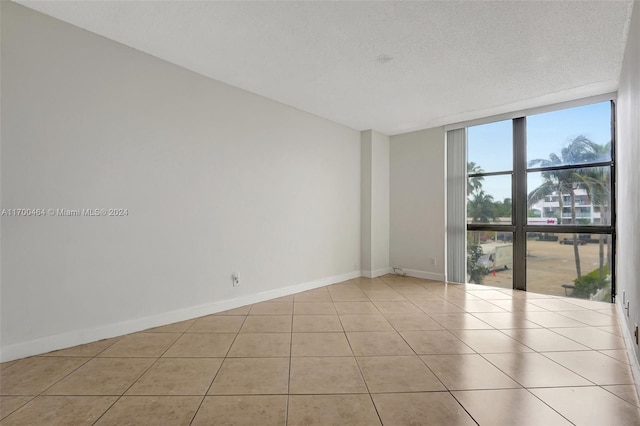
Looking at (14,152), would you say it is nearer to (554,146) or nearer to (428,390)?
(428,390)

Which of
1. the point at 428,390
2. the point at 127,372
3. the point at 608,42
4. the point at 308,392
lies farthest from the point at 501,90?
the point at 127,372

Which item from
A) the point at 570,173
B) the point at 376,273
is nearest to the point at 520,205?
the point at 570,173

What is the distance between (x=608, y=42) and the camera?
2973 mm

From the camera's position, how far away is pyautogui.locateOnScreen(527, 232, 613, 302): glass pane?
4.22 meters

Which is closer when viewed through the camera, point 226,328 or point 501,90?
point 226,328

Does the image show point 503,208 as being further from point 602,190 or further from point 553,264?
point 602,190

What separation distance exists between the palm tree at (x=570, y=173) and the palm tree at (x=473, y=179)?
0.84 metres

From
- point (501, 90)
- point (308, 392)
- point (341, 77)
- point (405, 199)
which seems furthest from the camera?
point (405, 199)

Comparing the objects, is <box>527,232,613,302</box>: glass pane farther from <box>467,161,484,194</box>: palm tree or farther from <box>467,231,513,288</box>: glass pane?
<box>467,161,484,194</box>: palm tree

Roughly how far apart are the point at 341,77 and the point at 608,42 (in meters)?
2.63

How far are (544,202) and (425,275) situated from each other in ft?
7.34

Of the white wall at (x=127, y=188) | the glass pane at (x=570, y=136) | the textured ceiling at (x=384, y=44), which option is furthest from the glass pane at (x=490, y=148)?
the white wall at (x=127, y=188)

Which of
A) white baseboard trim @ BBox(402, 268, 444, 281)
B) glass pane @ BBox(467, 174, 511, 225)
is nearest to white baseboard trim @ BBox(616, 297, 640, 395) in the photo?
glass pane @ BBox(467, 174, 511, 225)

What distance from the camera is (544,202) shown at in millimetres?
4664
